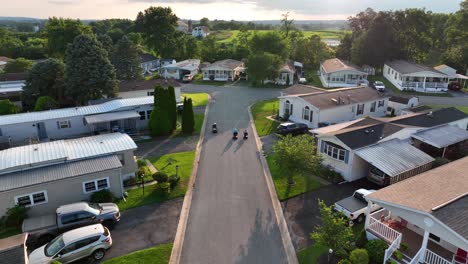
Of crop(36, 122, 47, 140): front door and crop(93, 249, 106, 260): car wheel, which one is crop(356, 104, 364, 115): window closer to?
crop(93, 249, 106, 260): car wheel

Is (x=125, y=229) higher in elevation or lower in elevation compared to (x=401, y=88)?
lower

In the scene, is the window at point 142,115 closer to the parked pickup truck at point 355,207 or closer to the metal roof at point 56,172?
the metal roof at point 56,172

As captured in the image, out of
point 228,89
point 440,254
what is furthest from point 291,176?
point 228,89

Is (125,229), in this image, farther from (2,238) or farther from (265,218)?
(265,218)

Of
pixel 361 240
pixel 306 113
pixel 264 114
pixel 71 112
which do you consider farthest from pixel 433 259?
pixel 71 112

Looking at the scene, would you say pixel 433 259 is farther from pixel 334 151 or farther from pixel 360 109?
pixel 360 109

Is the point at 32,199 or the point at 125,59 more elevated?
the point at 125,59
